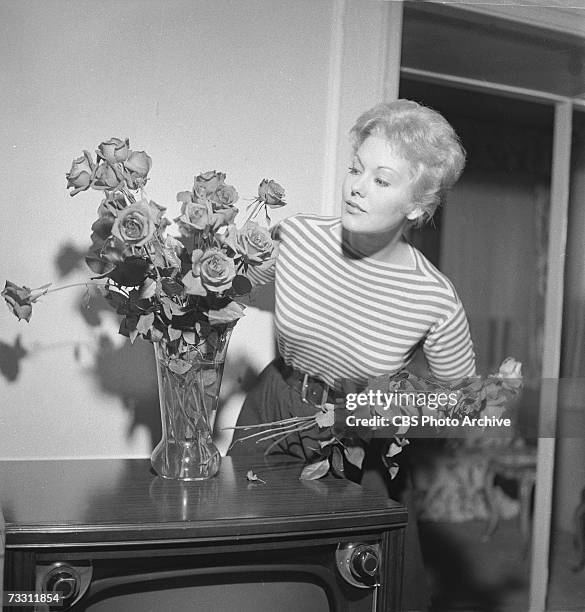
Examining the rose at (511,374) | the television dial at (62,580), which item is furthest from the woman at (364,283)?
the television dial at (62,580)

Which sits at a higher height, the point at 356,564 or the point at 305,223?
the point at 305,223

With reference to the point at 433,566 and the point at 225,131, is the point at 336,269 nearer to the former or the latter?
the point at 225,131

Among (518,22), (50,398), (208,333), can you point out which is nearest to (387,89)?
(518,22)

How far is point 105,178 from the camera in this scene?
1.28 metres

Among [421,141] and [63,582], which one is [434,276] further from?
[63,582]

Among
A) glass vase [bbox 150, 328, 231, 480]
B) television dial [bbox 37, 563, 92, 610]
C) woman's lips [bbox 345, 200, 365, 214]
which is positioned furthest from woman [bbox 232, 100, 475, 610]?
television dial [bbox 37, 563, 92, 610]

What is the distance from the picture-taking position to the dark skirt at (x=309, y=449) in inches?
59.2

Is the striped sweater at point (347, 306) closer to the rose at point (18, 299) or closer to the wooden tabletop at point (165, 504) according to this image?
the wooden tabletop at point (165, 504)

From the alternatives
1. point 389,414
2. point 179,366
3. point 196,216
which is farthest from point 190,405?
point 389,414

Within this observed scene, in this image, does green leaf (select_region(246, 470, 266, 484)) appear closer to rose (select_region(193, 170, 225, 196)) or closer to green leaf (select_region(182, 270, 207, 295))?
green leaf (select_region(182, 270, 207, 295))

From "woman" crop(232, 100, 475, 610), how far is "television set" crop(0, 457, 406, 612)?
0.71 feet

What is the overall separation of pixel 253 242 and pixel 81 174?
267 mm

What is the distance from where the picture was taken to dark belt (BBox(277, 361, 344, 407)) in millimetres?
1498

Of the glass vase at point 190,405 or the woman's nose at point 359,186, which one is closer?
the glass vase at point 190,405
